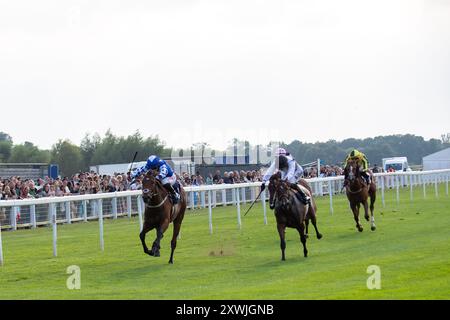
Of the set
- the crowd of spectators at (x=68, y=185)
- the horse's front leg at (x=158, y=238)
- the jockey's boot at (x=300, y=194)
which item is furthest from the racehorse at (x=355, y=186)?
the horse's front leg at (x=158, y=238)

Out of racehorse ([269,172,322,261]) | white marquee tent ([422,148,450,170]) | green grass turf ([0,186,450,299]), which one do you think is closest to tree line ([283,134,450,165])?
white marquee tent ([422,148,450,170])

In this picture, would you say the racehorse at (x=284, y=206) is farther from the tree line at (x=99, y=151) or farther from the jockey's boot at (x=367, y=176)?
the tree line at (x=99, y=151)

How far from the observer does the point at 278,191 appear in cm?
1619

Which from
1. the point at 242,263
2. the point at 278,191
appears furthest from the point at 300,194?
the point at 242,263

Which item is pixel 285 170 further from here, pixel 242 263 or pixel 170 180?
pixel 242 263

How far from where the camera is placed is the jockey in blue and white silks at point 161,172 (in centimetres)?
1608

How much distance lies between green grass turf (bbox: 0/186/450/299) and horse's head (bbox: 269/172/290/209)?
0.98 meters

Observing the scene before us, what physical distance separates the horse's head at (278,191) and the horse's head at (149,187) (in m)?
2.11

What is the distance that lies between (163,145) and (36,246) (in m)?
49.5

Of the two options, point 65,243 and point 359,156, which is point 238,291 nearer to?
point 65,243

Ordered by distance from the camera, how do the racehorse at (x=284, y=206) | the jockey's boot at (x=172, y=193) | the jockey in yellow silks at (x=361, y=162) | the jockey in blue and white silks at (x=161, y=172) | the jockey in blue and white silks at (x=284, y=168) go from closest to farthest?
the jockey in blue and white silks at (x=161, y=172), the racehorse at (x=284, y=206), the jockey's boot at (x=172, y=193), the jockey in blue and white silks at (x=284, y=168), the jockey in yellow silks at (x=361, y=162)

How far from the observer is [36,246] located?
1995 centimetres

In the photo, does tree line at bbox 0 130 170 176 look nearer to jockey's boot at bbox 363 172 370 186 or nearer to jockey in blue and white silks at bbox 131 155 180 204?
jockey's boot at bbox 363 172 370 186
